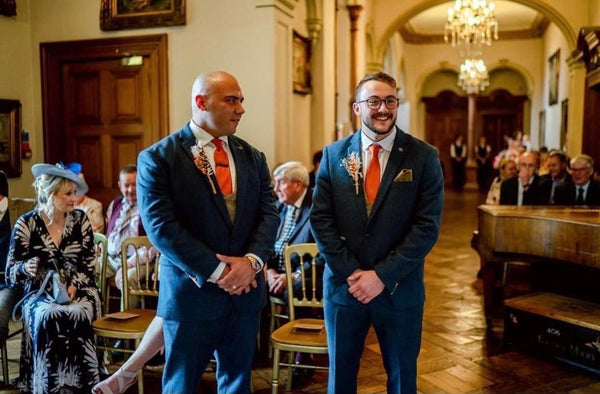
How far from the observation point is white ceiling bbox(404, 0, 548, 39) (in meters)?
14.4

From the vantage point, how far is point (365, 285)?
222 centimetres

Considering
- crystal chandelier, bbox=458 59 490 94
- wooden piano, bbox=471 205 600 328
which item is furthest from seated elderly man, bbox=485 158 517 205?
crystal chandelier, bbox=458 59 490 94

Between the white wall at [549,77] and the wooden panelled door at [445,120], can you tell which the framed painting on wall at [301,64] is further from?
the wooden panelled door at [445,120]

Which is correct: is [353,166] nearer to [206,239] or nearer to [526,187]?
[206,239]

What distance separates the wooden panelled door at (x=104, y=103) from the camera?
526 centimetres

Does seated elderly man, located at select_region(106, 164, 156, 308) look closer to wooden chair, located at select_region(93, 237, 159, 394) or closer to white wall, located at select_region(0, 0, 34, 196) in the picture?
wooden chair, located at select_region(93, 237, 159, 394)

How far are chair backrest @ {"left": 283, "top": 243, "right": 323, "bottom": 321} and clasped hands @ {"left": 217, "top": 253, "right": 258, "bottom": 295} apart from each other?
3.26 ft

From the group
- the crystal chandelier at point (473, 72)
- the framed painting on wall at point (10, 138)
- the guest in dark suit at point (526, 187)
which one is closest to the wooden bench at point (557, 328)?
the guest in dark suit at point (526, 187)

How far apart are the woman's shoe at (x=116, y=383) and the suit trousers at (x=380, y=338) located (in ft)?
3.36

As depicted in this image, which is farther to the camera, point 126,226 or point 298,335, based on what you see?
point 126,226

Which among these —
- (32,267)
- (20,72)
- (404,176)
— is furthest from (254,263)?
(20,72)

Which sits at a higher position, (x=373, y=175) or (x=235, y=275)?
(x=373, y=175)

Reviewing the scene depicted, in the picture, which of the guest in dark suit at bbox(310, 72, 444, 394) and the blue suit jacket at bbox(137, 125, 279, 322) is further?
the guest in dark suit at bbox(310, 72, 444, 394)

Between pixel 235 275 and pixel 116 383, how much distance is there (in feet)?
3.43
